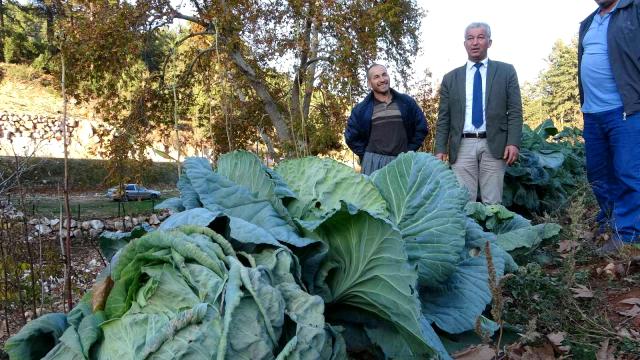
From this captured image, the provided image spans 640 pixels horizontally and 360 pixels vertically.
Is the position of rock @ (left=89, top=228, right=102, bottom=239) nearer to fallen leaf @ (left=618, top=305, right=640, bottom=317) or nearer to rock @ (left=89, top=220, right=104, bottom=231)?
rock @ (left=89, top=220, right=104, bottom=231)

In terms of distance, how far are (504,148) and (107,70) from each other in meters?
7.83

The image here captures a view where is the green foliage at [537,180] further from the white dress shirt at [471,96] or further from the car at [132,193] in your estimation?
the car at [132,193]

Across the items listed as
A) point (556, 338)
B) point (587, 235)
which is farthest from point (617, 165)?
point (556, 338)

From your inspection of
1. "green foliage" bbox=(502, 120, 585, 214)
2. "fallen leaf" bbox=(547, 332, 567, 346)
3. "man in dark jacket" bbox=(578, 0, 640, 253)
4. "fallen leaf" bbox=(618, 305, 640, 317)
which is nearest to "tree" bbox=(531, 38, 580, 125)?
"green foliage" bbox=(502, 120, 585, 214)

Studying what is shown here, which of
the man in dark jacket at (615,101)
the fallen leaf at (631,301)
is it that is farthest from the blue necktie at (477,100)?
the fallen leaf at (631,301)

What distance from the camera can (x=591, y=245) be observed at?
3.79 m

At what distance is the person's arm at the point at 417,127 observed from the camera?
A: 16.1ft

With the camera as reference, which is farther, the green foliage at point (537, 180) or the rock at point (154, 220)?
the rock at point (154, 220)

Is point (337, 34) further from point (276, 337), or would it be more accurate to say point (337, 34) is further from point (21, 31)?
point (21, 31)

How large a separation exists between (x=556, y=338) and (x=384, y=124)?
2851 millimetres

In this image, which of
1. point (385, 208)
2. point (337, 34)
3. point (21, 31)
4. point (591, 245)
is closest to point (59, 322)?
point (385, 208)

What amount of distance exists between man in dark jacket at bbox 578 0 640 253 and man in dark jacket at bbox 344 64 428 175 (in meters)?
1.49

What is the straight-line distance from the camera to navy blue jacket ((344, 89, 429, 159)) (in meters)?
4.88

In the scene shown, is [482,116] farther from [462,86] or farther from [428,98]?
[428,98]
